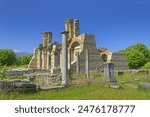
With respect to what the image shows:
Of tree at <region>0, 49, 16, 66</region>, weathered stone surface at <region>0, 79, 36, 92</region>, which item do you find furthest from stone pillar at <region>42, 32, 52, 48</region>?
weathered stone surface at <region>0, 79, 36, 92</region>

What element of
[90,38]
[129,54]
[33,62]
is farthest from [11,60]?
[90,38]

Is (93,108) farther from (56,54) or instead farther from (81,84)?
(56,54)

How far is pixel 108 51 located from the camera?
45.2 metres

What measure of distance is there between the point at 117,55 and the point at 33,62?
1409 cm

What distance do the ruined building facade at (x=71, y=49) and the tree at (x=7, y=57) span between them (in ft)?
72.2

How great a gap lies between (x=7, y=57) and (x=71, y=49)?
2886 centimetres

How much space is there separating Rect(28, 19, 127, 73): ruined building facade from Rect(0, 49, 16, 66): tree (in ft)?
72.2

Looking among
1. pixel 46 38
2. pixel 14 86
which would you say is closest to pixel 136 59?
pixel 46 38

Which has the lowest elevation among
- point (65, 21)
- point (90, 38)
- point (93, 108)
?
point (93, 108)

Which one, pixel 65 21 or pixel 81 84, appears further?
pixel 65 21

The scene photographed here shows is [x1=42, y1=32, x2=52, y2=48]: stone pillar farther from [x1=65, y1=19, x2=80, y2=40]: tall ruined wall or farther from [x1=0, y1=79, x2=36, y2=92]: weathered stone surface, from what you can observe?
[x1=0, y1=79, x2=36, y2=92]: weathered stone surface

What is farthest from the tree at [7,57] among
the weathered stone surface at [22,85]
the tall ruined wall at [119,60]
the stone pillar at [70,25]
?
the weathered stone surface at [22,85]

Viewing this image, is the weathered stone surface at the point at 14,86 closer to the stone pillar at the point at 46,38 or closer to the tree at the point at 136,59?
the stone pillar at the point at 46,38

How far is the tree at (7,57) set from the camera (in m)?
68.4
